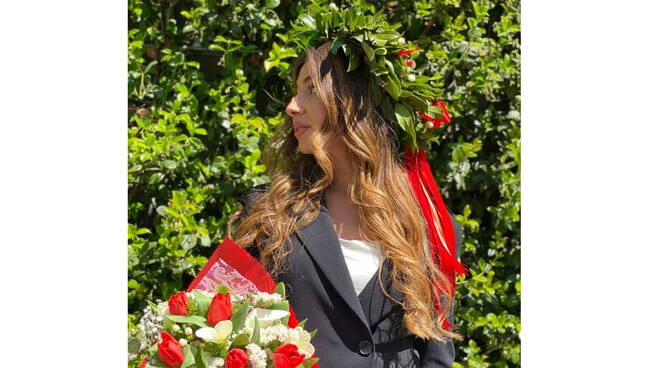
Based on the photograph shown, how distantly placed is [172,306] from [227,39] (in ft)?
5.29

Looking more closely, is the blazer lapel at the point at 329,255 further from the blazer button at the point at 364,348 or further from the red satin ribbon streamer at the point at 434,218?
the red satin ribbon streamer at the point at 434,218

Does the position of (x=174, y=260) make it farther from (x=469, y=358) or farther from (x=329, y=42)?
(x=469, y=358)

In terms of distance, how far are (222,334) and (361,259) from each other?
634 millimetres

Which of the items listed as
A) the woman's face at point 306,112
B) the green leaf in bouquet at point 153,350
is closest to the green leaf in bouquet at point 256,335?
the green leaf in bouquet at point 153,350

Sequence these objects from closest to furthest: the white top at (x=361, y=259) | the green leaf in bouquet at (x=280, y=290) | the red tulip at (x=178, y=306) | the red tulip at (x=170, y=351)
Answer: the red tulip at (x=170, y=351)
the red tulip at (x=178, y=306)
the green leaf in bouquet at (x=280, y=290)
the white top at (x=361, y=259)

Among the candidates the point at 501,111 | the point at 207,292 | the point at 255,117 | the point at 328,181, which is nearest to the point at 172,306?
the point at 207,292

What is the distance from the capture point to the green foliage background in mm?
2529

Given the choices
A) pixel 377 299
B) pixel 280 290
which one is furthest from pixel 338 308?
pixel 280 290

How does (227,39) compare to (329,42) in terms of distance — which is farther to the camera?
(227,39)

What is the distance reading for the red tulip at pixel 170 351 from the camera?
133 centimetres

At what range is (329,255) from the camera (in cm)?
A: 181

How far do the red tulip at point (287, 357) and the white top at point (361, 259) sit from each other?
492 mm

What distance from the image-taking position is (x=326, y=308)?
5.86 ft

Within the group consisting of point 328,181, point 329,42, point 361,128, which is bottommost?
point 328,181
